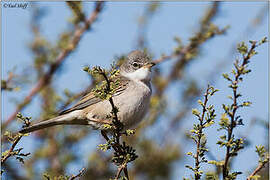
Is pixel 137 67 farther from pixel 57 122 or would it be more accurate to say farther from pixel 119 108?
pixel 57 122

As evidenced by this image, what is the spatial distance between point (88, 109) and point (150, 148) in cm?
115

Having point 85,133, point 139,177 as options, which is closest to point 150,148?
point 139,177

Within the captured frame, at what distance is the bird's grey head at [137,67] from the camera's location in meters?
5.67

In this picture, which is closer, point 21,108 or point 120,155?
point 120,155

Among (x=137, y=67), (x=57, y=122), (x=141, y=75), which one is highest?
(x=137, y=67)

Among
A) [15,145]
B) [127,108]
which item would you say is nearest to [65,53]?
[127,108]

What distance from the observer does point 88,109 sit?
5297 mm

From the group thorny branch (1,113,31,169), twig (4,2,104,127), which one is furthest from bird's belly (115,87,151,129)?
thorny branch (1,113,31,169)

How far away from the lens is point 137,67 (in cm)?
590

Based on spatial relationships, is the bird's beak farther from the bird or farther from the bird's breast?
the bird's breast

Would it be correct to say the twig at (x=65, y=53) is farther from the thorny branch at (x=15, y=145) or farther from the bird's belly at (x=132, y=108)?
the thorny branch at (x=15, y=145)

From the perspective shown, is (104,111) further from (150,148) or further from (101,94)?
(101,94)

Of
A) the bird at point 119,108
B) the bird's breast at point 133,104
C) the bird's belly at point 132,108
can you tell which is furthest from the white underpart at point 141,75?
the bird's belly at point 132,108

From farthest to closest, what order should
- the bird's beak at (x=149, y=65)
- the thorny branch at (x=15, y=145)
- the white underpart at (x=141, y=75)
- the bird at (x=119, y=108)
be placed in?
the white underpart at (x=141, y=75), the bird's beak at (x=149, y=65), the bird at (x=119, y=108), the thorny branch at (x=15, y=145)
